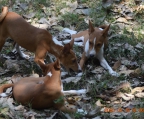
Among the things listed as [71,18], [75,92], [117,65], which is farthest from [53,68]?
[71,18]

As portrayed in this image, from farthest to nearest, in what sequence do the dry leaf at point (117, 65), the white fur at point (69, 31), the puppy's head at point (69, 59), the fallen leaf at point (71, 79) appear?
the white fur at point (69, 31) < the dry leaf at point (117, 65) < the puppy's head at point (69, 59) < the fallen leaf at point (71, 79)

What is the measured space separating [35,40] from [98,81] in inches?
61.5

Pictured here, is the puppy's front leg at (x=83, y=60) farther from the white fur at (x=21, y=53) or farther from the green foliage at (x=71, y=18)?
the green foliage at (x=71, y=18)

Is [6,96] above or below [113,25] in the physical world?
below

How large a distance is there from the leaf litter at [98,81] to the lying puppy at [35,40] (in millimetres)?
291

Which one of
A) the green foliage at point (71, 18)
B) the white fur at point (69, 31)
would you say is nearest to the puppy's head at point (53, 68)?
the white fur at point (69, 31)

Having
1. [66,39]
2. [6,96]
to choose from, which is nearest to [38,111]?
[6,96]

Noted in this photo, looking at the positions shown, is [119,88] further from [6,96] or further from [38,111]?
[6,96]

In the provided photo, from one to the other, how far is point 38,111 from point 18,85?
1.72 feet

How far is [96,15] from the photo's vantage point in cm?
890

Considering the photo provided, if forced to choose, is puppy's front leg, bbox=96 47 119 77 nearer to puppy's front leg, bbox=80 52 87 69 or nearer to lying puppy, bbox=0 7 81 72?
puppy's front leg, bbox=80 52 87 69

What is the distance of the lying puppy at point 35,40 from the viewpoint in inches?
260

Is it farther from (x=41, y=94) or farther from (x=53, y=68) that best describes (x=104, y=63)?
(x=41, y=94)

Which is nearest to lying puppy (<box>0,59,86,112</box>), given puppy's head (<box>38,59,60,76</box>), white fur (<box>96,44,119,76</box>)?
puppy's head (<box>38,59,60,76</box>)
